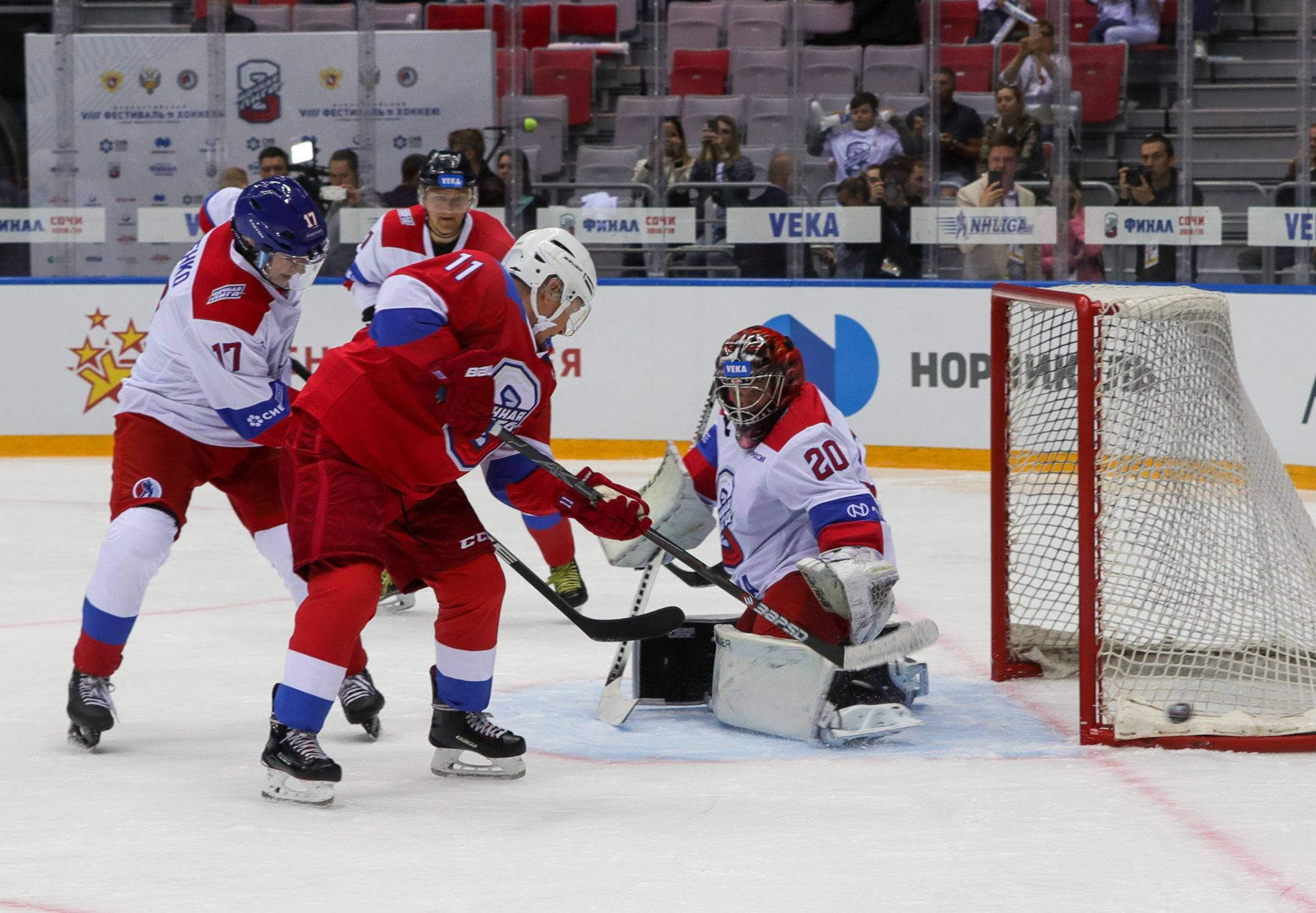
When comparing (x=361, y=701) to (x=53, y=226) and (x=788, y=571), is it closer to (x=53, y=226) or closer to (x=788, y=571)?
(x=788, y=571)

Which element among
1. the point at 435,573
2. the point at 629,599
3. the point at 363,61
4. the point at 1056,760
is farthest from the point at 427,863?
the point at 363,61

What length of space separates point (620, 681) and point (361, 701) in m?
0.58

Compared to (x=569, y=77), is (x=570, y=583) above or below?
below

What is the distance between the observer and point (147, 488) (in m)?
3.45

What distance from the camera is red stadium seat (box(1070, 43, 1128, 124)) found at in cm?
779

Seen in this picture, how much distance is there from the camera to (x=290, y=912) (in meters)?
2.50

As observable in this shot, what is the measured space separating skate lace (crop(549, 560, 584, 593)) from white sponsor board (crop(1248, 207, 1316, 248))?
3.78 meters

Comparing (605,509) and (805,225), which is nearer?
(605,509)

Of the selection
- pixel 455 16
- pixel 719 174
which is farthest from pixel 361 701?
pixel 455 16

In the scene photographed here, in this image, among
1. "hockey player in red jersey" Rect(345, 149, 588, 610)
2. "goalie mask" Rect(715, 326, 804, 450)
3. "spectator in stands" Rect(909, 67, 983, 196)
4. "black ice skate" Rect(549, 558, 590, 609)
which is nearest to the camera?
"goalie mask" Rect(715, 326, 804, 450)

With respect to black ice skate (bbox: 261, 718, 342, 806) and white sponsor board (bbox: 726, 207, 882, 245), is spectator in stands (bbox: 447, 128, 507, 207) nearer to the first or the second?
white sponsor board (bbox: 726, 207, 882, 245)

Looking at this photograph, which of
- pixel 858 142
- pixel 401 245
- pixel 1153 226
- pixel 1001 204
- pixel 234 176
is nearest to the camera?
pixel 401 245

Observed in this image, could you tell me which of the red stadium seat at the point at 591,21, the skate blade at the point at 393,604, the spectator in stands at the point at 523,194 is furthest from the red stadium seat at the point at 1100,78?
the skate blade at the point at 393,604

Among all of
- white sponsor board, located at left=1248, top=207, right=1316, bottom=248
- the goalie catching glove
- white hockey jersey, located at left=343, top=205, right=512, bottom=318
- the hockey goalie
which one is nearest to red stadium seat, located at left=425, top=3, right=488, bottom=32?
white sponsor board, located at left=1248, top=207, right=1316, bottom=248
